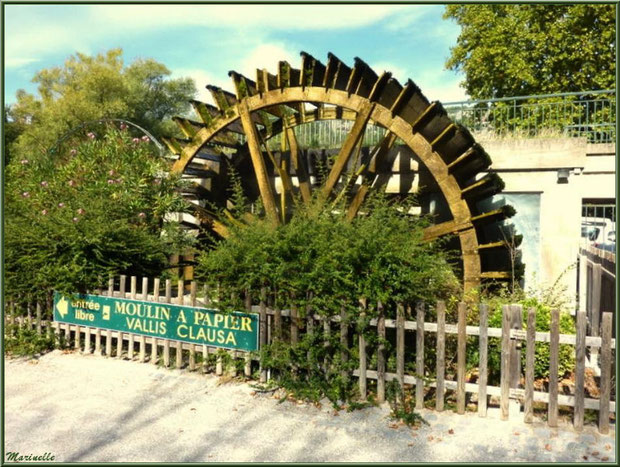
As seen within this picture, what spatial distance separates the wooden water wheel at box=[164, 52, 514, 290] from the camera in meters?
7.50

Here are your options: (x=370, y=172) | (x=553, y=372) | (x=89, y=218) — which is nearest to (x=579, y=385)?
(x=553, y=372)

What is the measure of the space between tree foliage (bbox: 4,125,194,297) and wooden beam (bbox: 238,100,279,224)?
4.77 feet

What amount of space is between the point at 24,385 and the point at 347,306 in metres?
3.50

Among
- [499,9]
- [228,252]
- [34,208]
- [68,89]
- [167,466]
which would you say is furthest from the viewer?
[68,89]

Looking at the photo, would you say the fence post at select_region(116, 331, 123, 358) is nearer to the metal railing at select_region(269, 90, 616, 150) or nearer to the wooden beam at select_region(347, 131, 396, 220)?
the wooden beam at select_region(347, 131, 396, 220)

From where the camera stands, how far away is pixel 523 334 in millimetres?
4500

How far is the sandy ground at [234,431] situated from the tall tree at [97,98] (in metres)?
26.9

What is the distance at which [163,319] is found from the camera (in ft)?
19.5

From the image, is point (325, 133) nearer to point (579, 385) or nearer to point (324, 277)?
point (324, 277)

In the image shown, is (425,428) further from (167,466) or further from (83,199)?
(83,199)

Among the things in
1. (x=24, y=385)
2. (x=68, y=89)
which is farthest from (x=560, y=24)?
(x=68, y=89)

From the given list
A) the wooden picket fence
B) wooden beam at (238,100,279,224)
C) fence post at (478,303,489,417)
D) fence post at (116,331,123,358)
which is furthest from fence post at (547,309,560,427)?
wooden beam at (238,100,279,224)

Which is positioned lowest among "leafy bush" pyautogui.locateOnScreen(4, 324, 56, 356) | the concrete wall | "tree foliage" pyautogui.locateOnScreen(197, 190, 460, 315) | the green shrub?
"leafy bush" pyautogui.locateOnScreen(4, 324, 56, 356)

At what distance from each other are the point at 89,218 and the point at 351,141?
3987 millimetres
